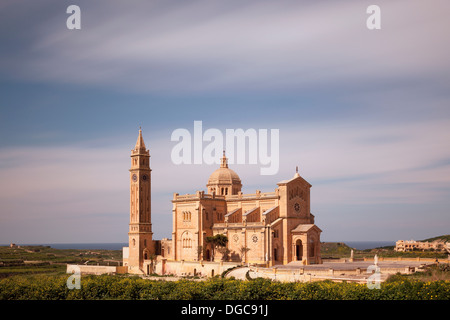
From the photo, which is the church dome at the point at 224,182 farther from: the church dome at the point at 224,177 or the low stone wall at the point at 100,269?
the low stone wall at the point at 100,269

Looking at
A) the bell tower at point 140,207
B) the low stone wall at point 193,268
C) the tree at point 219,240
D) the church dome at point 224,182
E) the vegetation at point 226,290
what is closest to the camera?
the vegetation at point 226,290

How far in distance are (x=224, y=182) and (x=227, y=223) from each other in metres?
11.4

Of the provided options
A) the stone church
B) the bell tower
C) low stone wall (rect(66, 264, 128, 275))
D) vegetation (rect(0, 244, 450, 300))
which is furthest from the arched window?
low stone wall (rect(66, 264, 128, 275))

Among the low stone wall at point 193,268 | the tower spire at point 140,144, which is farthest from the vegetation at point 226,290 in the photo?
the tower spire at point 140,144

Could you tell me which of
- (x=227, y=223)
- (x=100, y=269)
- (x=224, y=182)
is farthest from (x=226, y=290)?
(x=224, y=182)

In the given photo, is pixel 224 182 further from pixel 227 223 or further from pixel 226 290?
pixel 226 290

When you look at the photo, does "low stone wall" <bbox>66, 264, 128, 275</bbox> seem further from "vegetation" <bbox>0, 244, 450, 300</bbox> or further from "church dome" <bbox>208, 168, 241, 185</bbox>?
"vegetation" <bbox>0, 244, 450, 300</bbox>

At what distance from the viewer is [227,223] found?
78000 mm

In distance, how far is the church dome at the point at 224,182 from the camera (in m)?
88.0

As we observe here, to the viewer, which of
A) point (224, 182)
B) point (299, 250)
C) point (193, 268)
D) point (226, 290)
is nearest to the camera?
point (226, 290)

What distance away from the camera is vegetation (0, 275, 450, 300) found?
39094mm
